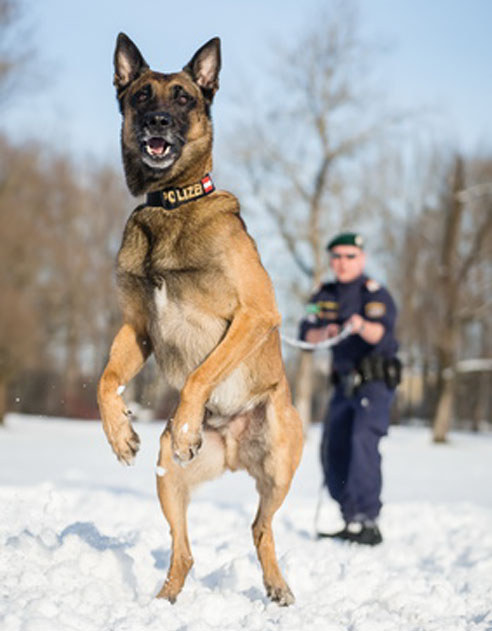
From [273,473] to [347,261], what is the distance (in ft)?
9.69

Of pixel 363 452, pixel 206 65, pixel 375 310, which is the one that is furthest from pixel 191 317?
pixel 363 452

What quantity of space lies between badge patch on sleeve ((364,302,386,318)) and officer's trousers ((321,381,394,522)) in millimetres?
549

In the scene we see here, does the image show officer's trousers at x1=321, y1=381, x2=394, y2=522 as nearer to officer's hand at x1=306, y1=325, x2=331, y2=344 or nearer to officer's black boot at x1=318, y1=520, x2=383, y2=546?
officer's black boot at x1=318, y1=520, x2=383, y2=546

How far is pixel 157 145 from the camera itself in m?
3.22

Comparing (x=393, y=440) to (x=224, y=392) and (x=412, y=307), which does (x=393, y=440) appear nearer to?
(x=412, y=307)

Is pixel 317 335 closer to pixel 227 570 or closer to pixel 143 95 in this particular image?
pixel 227 570

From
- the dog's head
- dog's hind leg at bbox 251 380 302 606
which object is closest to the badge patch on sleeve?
dog's hind leg at bbox 251 380 302 606

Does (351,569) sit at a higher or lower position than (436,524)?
higher

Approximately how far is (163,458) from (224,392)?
0.42m

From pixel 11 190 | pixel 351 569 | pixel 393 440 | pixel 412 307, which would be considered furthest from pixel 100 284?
pixel 351 569

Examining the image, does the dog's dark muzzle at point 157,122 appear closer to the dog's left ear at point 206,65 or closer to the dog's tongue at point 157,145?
the dog's tongue at point 157,145

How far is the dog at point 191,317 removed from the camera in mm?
3045

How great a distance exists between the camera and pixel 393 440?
21.0 meters

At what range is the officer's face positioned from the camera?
19.6 feet
